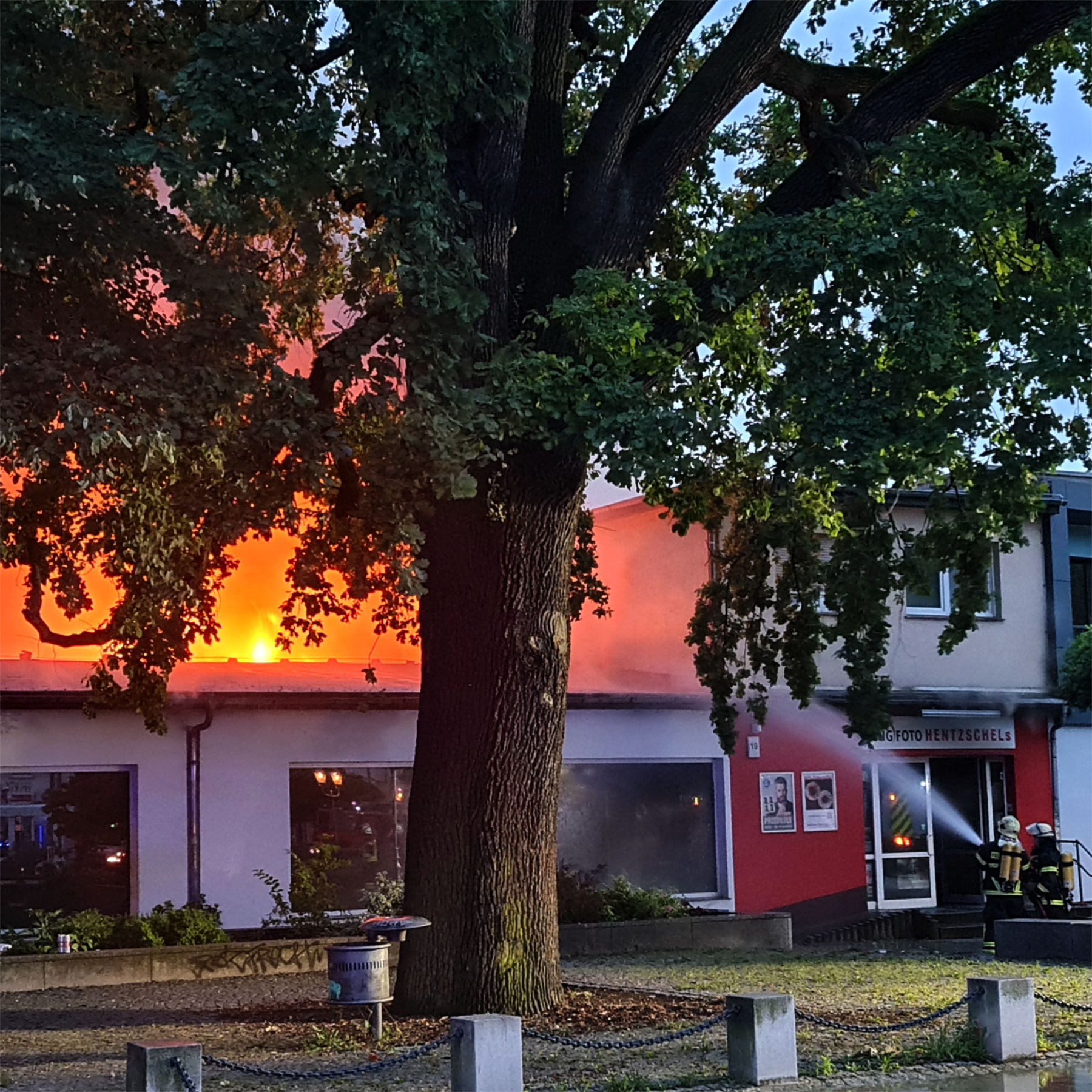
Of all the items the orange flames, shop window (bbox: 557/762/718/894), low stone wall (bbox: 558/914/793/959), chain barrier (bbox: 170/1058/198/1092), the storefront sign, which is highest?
the orange flames

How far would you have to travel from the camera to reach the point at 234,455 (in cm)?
1268

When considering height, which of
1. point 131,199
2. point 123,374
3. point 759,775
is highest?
point 131,199

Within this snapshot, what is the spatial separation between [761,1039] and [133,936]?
9.46m

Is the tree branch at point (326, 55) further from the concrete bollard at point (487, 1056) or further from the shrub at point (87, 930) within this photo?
the shrub at point (87, 930)

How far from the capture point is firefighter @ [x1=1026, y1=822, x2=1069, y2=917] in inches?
808

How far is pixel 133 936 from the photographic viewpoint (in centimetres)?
1778

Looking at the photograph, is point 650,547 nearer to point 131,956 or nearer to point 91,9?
point 131,956

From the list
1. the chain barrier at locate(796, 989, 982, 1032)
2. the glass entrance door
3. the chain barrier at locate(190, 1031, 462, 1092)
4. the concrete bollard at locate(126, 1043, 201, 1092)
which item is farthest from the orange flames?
the concrete bollard at locate(126, 1043, 201, 1092)

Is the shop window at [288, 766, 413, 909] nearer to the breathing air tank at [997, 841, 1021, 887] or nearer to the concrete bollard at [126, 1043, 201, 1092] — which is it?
the breathing air tank at [997, 841, 1021, 887]

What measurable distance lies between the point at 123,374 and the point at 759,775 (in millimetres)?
15145

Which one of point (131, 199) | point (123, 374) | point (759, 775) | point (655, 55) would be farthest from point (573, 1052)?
point (759, 775)

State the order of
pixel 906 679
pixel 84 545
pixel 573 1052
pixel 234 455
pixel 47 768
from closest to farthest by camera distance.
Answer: pixel 573 1052
pixel 234 455
pixel 84 545
pixel 47 768
pixel 906 679

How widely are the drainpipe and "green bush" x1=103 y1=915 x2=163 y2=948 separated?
1.73 metres

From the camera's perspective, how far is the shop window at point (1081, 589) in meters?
29.0
